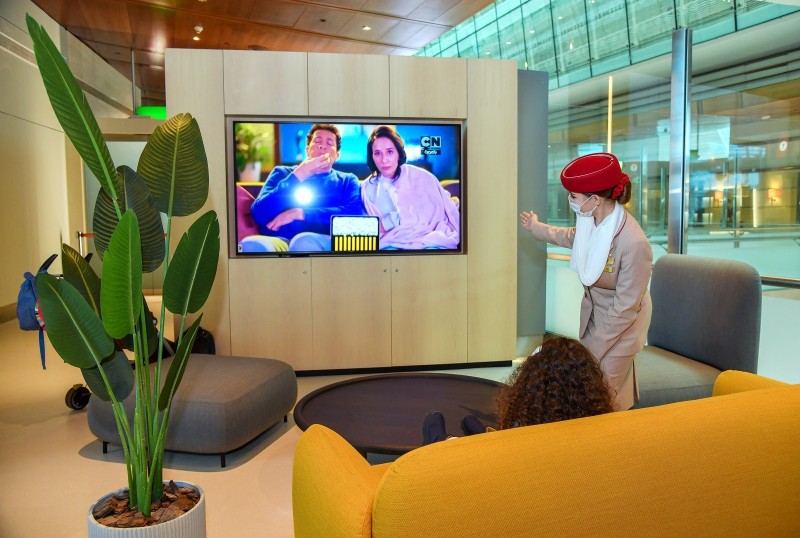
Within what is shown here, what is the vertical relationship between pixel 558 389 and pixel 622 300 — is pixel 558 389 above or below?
below

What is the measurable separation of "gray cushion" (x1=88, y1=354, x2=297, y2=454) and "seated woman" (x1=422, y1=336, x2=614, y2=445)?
2130 millimetres

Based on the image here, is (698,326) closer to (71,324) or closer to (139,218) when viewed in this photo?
(139,218)

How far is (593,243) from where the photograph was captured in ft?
8.73

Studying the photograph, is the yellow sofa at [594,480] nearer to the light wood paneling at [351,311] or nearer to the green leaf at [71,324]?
the green leaf at [71,324]

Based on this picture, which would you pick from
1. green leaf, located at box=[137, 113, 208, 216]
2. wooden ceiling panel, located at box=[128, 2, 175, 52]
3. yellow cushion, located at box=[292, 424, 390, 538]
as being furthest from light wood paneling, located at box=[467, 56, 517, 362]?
wooden ceiling panel, located at box=[128, 2, 175, 52]

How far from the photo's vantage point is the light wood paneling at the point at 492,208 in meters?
5.51

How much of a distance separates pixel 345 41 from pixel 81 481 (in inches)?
318

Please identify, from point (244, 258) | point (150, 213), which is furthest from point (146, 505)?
point (244, 258)

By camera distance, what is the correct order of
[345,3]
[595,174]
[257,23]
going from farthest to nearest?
[257,23]
[345,3]
[595,174]

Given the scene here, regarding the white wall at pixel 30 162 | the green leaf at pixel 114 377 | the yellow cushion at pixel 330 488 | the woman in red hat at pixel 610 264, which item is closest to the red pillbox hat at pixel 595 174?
the woman in red hat at pixel 610 264

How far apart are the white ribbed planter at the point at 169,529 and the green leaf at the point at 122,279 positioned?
567 mm

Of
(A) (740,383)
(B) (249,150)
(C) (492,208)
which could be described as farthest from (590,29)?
(A) (740,383)

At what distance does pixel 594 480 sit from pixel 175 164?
→ 1.60 metres

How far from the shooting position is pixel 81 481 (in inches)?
129
